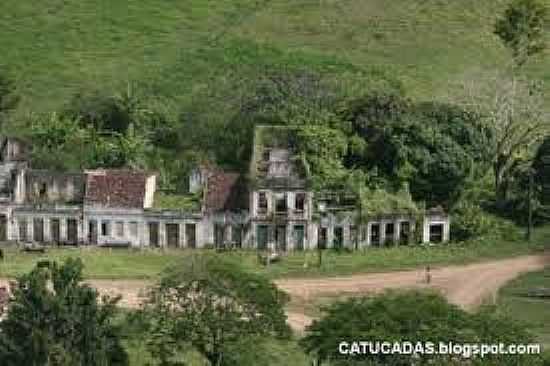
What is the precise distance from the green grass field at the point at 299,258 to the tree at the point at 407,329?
1760cm

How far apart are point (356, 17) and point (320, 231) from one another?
123ft

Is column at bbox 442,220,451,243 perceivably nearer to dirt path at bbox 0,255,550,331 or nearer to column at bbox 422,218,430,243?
column at bbox 422,218,430,243

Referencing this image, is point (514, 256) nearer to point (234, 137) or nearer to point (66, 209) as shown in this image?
point (234, 137)

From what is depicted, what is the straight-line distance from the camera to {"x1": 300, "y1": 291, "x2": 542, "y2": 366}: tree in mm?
49438

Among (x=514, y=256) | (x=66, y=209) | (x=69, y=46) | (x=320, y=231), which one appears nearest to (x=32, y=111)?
(x=69, y=46)

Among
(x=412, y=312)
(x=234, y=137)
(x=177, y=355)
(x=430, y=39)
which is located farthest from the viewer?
(x=430, y=39)

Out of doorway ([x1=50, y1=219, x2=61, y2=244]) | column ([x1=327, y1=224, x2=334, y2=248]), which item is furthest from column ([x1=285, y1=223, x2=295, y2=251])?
doorway ([x1=50, y1=219, x2=61, y2=244])

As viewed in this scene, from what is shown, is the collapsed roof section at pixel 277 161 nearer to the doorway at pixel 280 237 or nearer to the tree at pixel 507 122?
the doorway at pixel 280 237

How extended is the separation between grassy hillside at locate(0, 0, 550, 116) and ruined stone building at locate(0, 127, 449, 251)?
18.9m

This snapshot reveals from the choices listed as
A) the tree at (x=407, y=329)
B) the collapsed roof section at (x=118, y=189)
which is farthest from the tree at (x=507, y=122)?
the tree at (x=407, y=329)

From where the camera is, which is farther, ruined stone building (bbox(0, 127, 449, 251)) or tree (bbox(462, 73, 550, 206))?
tree (bbox(462, 73, 550, 206))

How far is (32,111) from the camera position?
309ft

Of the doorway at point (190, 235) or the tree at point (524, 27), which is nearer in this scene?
the doorway at point (190, 235)

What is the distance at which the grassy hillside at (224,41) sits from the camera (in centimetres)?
9919
